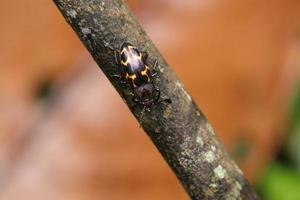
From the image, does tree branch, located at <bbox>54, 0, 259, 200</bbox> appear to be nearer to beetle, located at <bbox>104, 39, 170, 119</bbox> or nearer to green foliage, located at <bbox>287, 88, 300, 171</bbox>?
beetle, located at <bbox>104, 39, 170, 119</bbox>

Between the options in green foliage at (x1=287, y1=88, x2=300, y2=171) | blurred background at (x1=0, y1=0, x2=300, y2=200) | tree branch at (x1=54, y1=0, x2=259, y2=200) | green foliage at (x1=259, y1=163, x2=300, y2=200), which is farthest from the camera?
green foliage at (x1=287, y1=88, x2=300, y2=171)

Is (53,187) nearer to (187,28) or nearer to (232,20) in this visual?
(187,28)

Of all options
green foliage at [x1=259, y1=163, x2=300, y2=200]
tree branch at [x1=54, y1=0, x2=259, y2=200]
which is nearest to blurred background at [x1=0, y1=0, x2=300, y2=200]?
green foliage at [x1=259, y1=163, x2=300, y2=200]

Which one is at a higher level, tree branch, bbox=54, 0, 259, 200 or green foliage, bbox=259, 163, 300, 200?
green foliage, bbox=259, 163, 300, 200

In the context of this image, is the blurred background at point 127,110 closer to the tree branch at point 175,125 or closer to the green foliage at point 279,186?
the green foliage at point 279,186

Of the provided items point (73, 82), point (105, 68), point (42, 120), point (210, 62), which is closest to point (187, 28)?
point (210, 62)

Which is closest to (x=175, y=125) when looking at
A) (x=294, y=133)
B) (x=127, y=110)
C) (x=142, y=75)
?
(x=142, y=75)

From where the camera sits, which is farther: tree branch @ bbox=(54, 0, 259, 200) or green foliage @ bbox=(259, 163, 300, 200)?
green foliage @ bbox=(259, 163, 300, 200)
